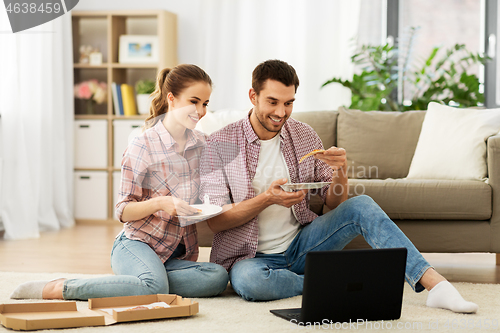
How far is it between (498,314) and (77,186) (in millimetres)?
3141

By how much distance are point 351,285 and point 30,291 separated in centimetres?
101

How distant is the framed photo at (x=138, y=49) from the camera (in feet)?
13.0

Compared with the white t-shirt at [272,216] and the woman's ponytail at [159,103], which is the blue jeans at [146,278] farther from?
the woman's ponytail at [159,103]

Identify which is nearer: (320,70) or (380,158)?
(380,158)

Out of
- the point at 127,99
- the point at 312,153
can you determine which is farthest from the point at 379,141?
the point at 127,99

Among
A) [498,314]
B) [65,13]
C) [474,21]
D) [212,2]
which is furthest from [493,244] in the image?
[65,13]

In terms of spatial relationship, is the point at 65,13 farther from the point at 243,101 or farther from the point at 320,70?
the point at 320,70

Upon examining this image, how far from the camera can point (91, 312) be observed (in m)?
1.48

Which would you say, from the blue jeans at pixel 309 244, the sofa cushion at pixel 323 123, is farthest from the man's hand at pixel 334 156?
the sofa cushion at pixel 323 123

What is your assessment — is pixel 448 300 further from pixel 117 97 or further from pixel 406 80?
pixel 117 97

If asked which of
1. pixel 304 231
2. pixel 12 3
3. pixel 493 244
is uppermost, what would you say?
pixel 12 3

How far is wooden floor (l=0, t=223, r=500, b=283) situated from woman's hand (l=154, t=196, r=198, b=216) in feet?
2.63

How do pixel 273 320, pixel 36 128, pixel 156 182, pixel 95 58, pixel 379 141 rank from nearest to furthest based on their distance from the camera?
pixel 273 320
pixel 156 182
pixel 379 141
pixel 36 128
pixel 95 58

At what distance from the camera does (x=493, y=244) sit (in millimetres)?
2184
